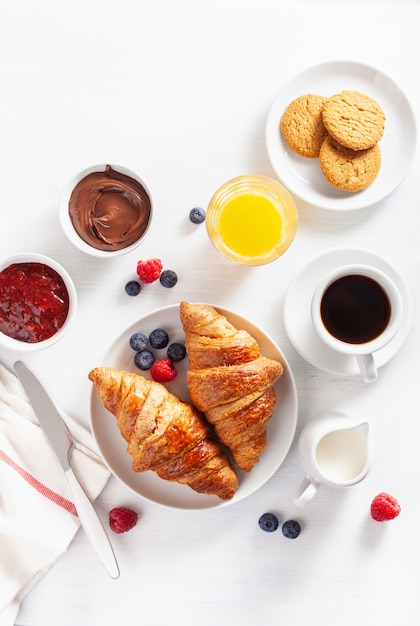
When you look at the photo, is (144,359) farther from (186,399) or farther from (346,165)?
(346,165)

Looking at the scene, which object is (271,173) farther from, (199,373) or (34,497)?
(34,497)

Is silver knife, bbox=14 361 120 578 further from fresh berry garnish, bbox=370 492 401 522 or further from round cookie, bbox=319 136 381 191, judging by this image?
round cookie, bbox=319 136 381 191

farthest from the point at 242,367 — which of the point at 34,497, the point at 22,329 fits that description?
the point at 34,497

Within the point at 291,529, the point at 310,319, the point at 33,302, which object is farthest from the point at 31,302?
the point at 291,529

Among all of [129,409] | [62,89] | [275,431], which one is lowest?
[275,431]

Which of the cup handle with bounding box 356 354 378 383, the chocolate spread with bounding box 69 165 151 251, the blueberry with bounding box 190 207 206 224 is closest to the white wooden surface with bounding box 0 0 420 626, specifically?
the blueberry with bounding box 190 207 206 224

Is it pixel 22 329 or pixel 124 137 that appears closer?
pixel 22 329
